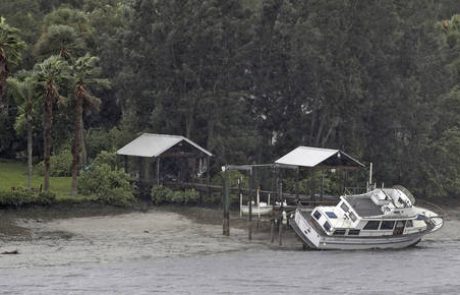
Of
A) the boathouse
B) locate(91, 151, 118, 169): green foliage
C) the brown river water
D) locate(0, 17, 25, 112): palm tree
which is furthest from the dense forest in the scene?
the brown river water

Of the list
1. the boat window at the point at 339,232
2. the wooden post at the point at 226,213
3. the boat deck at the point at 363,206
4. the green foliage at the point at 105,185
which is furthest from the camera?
the green foliage at the point at 105,185

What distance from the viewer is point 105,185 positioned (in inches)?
2421

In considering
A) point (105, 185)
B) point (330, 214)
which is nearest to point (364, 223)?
point (330, 214)

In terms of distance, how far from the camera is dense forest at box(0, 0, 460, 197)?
69375 mm

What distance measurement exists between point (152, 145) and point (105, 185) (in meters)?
6.77

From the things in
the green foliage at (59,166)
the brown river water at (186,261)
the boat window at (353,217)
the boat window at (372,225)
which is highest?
the green foliage at (59,166)

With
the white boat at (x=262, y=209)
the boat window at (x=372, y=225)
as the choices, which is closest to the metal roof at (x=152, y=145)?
the white boat at (x=262, y=209)

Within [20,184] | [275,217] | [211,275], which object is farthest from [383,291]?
[20,184]

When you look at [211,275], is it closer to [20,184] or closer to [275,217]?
[275,217]

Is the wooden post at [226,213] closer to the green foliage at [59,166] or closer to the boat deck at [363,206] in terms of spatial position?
the boat deck at [363,206]

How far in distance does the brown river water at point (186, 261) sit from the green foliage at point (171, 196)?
306cm

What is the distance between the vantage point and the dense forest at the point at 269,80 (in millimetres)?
69375

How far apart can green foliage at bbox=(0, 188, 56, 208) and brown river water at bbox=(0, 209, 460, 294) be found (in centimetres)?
84

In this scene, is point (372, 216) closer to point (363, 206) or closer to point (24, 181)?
point (363, 206)
